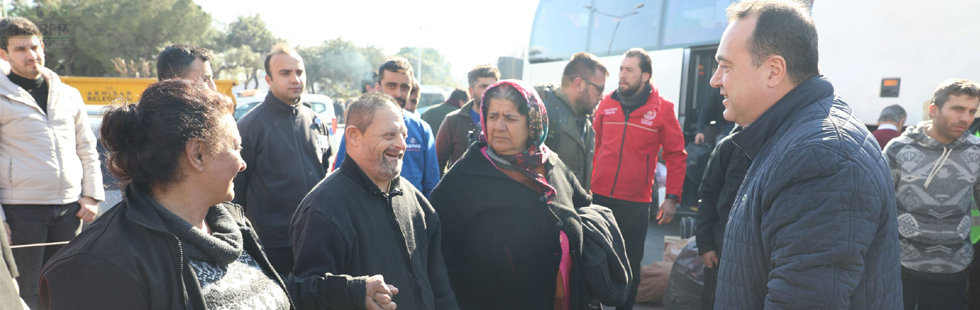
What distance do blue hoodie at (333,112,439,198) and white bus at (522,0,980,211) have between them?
4.87m

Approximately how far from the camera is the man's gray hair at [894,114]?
5793 mm

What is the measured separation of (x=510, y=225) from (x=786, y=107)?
1.39m

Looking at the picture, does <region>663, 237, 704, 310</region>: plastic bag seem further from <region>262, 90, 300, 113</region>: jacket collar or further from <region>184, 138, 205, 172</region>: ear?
<region>184, 138, 205, 172</region>: ear

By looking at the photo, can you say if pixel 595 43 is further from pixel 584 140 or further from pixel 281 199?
pixel 281 199

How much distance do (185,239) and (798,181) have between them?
5.32 feet

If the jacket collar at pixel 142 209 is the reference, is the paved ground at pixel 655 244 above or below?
below

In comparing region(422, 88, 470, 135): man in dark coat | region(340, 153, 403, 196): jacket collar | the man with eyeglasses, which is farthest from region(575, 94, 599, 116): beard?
region(340, 153, 403, 196): jacket collar

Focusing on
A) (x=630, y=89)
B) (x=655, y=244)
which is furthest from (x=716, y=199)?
(x=655, y=244)

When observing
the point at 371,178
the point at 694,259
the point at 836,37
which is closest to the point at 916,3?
the point at 836,37

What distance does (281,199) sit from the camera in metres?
3.58

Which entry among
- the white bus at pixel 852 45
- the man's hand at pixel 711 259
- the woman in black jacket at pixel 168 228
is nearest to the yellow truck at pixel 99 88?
the white bus at pixel 852 45

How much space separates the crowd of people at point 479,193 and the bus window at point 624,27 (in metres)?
3.41

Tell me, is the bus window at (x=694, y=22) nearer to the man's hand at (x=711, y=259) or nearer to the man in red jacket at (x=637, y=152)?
the man in red jacket at (x=637, y=152)

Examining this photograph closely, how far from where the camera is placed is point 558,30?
10.1m
